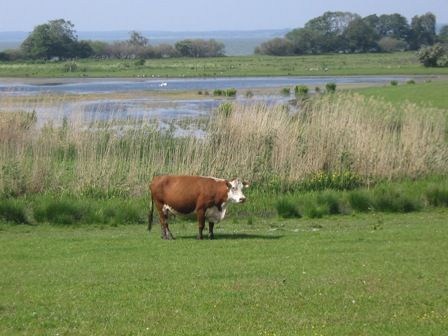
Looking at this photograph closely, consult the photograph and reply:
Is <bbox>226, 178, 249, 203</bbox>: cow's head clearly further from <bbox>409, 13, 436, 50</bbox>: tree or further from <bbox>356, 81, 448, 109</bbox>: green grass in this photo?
<bbox>409, 13, 436, 50</bbox>: tree

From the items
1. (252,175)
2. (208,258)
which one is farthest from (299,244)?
(252,175)

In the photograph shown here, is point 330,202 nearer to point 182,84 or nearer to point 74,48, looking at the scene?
point 182,84

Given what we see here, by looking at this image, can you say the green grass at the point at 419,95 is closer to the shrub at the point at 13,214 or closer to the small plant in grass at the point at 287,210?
the small plant in grass at the point at 287,210

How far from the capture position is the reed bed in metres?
24.6

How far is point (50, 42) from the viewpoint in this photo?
127750 mm

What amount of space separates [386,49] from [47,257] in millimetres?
153552

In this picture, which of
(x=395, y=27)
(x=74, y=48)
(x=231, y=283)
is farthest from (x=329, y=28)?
(x=231, y=283)

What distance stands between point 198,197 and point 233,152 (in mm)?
8401

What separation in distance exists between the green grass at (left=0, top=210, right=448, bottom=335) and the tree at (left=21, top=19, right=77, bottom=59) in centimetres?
11433

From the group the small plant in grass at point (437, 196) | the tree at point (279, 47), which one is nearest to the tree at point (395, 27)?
the tree at point (279, 47)

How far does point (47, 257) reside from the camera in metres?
15.5

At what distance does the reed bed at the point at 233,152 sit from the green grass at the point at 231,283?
617cm

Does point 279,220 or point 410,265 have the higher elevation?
point 410,265

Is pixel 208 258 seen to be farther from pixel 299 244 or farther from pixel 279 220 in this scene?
pixel 279 220
